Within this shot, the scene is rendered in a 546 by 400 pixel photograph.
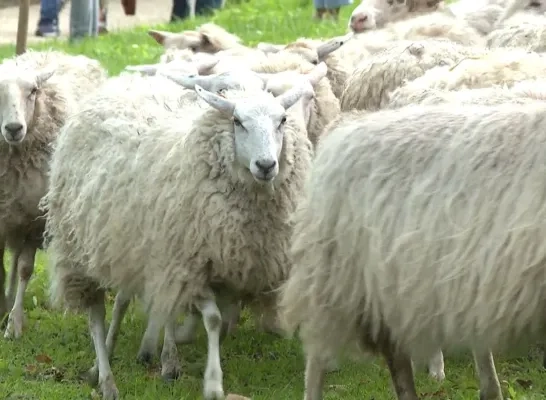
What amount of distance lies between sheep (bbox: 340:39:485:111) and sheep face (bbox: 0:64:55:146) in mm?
1784

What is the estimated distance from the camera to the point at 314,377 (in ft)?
16.4

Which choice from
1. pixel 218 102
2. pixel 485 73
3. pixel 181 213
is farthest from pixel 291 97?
pixel 485 73

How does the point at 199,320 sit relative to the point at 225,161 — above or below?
below

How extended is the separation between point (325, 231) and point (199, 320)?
223 centimetres

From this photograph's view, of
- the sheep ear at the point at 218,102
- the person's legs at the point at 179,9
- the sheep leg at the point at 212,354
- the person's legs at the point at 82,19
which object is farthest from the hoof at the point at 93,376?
the person's legs at the point at 179,9

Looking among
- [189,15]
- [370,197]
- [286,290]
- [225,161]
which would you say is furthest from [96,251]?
[189,15]

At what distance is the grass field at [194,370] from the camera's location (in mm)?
5695

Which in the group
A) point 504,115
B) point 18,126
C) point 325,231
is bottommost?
point 18,126

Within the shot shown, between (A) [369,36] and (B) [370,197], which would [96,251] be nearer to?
(B) [370,197]

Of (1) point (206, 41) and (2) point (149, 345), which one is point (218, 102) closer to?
(2) point (149, 345)

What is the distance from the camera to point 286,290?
4.90m

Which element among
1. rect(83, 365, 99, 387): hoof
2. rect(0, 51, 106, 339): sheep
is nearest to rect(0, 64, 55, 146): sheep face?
rect(0, 51, 106, 339): sheep

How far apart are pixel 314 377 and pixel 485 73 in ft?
6.68

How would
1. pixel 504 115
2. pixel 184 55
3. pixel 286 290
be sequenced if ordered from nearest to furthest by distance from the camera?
pixel 504 115, pixel 286 290, pixel 184 55
